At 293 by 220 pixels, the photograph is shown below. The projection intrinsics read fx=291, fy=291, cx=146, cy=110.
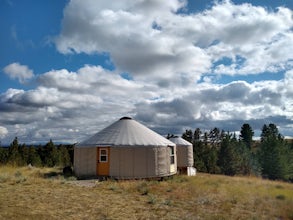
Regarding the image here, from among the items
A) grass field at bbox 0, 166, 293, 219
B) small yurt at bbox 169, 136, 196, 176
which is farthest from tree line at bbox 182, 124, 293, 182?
grass field at bbox 0, 166, 293, 219

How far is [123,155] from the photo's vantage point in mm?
13297

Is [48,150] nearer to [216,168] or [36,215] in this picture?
[216,168]

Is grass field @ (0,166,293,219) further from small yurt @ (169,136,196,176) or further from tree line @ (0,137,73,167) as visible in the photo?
tree line @ (0,137,73,167)

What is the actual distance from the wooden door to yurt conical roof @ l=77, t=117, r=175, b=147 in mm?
372

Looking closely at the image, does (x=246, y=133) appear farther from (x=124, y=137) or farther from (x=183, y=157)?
(x=124, y=137)

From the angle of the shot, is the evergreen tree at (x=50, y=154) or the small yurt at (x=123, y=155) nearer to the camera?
the small yurt at (x=123, y=155)

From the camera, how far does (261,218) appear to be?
6.29m

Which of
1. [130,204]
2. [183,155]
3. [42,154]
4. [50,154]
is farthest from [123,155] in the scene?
[42,154]

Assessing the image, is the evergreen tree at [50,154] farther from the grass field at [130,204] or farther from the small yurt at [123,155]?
the grass field at [130,204]

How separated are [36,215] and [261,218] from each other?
4.73 m

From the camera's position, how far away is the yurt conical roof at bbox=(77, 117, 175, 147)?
44.4 feet

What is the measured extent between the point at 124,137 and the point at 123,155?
1013mm

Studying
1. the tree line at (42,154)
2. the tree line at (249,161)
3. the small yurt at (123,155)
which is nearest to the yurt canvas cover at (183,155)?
the small yurt at (123,155)

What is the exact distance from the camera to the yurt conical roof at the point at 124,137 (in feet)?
44.4
